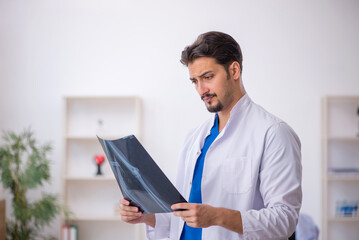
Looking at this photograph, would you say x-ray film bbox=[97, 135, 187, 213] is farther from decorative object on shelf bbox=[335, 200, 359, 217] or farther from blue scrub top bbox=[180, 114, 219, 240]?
decorative object on shelf bbox=[335, 200, 359, 217]

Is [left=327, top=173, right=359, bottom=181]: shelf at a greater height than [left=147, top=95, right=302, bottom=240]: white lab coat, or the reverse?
[left=147, top=95, right=302, bottom=240]: white lab coat

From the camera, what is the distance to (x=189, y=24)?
431 centimetres

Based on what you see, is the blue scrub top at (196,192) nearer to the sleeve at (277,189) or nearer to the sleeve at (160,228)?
the sleeve at (160,228)

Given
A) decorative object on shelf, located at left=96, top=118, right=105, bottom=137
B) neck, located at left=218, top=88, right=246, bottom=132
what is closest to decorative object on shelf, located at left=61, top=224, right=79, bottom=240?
decorative object on shelf, located at left=96, top=118, right=105, bottom=137

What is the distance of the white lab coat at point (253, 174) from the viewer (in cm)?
125

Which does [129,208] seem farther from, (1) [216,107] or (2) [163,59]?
(2) [163,59]

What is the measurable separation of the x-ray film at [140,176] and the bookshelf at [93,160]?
113 inches

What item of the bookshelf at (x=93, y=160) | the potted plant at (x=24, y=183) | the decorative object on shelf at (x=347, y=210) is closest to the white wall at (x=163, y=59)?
the bookshelf at (x=93, y=160)

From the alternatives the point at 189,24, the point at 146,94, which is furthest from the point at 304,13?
the point at 146,94

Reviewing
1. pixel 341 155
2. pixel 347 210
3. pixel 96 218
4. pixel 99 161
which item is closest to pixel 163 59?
pixel 99 161

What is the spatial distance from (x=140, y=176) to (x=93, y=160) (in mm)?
3072

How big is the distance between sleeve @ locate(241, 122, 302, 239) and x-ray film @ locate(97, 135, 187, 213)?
239 mm

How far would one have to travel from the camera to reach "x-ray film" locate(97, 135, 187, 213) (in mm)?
1241

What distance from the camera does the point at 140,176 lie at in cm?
127
